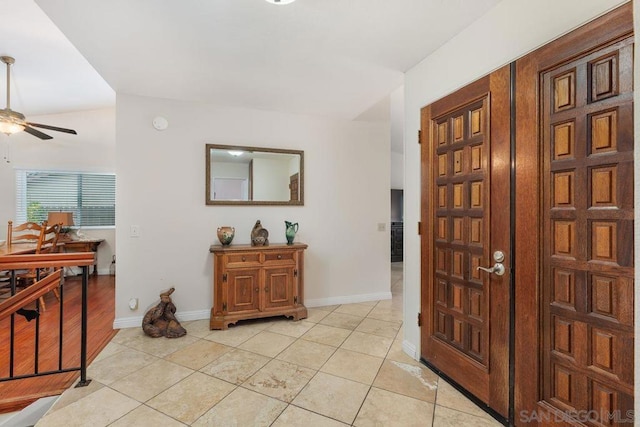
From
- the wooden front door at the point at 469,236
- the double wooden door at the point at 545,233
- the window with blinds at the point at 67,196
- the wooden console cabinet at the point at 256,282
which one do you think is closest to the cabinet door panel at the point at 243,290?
the wooden console cabinet at the point at 256,282

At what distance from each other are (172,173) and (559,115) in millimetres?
3308

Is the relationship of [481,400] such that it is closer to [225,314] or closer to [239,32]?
[225,314]

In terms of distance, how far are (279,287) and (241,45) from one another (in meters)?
2.33

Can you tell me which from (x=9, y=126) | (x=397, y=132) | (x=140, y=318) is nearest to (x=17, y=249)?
(x=9, y=126)

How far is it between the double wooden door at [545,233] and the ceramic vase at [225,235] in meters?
2.18

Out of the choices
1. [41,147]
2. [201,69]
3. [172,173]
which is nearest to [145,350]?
[172,173]

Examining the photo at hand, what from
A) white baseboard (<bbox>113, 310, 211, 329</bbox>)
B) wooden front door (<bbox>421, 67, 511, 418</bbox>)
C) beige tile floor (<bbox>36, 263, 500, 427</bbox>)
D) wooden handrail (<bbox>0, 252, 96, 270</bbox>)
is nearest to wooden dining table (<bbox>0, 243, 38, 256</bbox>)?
white baseboard (<bbox>113, 310, 211, 329</bbox>)

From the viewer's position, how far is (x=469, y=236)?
6.07ft

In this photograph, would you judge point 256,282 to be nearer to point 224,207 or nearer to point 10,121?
point 224,207

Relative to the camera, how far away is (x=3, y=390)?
1.93m

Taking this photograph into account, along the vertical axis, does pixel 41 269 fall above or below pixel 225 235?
below

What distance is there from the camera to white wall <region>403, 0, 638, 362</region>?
1371 mm

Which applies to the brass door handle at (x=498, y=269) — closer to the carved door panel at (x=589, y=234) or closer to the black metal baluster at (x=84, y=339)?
the carved door panel at (x=589, y=234)

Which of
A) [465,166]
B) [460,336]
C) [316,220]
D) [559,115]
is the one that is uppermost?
[559,115]
